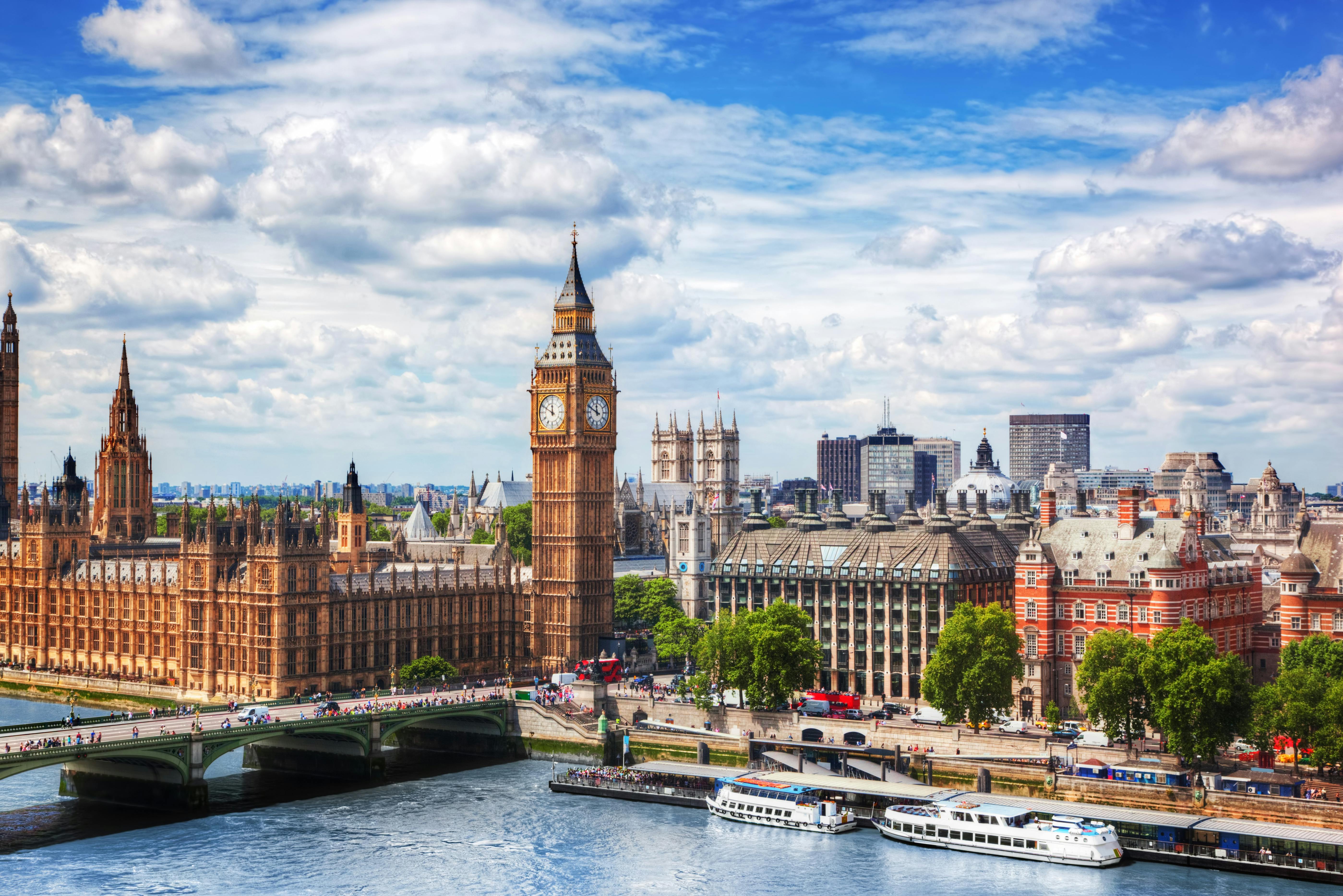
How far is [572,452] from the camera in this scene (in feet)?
544

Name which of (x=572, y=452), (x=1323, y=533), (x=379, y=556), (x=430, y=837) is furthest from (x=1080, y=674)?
(x=379, y=556)

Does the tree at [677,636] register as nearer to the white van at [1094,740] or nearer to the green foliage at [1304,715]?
the white van at [1094,740]

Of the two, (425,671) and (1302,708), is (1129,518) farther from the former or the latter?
(425,671)

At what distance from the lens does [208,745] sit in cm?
11294

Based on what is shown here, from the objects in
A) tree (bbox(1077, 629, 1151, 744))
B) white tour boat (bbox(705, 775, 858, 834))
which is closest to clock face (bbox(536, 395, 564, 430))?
white tour boat (bbox(705, 775, 858, 834))

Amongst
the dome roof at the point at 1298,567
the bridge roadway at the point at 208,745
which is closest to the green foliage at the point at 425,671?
the bridge roadway at the point at 208,745

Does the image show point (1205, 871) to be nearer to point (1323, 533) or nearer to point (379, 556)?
point (1323, 533)

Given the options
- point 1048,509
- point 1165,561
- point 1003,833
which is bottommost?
point 1003,833

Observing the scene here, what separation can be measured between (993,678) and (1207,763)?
17.0 meters

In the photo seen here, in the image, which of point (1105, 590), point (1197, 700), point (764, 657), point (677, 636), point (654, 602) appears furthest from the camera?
point (654, 602)

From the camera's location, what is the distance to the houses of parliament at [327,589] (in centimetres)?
14788

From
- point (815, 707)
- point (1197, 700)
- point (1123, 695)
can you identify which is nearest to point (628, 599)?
point (815, 707)

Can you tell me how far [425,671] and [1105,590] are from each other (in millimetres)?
58065

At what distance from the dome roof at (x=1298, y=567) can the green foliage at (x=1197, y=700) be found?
2785cm
